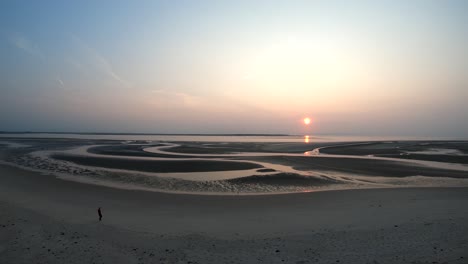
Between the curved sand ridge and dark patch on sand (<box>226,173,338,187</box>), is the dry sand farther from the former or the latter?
dark patch on sand (<box>226,173,338,187</box>)

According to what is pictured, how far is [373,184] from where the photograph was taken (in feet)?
74.6

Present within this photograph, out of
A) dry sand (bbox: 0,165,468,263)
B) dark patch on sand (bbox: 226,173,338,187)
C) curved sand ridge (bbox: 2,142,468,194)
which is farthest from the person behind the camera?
dark patch on sand (bbox: 226,173,338,187)

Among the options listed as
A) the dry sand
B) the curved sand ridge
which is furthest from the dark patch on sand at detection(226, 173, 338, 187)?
the dry sand

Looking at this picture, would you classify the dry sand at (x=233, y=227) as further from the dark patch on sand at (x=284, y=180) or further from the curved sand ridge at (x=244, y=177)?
the dark patch on sand at (x=284, y=180)

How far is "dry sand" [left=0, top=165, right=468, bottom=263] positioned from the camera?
9.20 metres

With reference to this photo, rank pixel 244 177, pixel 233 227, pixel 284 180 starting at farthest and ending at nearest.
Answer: pixel 244 177 → pixel 284 180 → pixel 233 227

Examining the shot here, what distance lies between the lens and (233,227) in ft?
40.4

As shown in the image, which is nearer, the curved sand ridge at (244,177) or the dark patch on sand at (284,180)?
the curved sand ridge at (244,177)

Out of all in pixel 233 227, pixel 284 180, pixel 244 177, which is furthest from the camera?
pixel 244 177

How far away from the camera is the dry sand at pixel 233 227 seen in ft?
30.2

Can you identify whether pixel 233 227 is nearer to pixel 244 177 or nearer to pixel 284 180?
pixel 284 180

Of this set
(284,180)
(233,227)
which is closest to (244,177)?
(284,180)

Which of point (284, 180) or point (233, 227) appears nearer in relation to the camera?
point (233, 227)

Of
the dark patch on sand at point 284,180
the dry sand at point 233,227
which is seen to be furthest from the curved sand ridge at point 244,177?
the dry sand at point 233,227
